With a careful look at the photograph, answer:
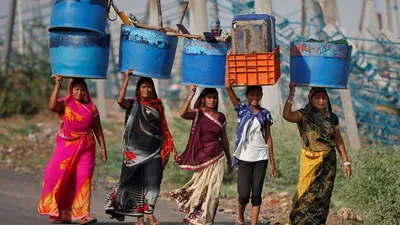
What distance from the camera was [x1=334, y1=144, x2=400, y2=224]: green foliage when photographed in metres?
8.68

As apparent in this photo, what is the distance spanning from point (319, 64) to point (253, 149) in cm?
108

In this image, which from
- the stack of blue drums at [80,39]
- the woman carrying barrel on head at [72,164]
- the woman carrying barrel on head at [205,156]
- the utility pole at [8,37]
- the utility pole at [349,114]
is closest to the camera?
the stack of blue drums at [80,39]

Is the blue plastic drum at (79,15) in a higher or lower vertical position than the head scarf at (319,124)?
higher

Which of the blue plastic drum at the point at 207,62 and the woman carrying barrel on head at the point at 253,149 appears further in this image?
the woman carrying barrel on head at the point at 253,149

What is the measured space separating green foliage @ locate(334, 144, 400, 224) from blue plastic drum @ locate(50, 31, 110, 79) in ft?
10.4

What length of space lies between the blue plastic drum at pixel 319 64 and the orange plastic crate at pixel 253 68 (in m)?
0.30

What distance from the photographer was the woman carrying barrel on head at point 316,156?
802cm

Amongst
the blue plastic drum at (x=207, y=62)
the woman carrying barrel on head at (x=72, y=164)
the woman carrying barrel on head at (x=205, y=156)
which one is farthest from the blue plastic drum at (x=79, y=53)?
the woman carrying barrel on head at (x=205, y=156)

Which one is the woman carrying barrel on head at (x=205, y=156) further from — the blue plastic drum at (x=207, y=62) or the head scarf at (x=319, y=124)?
the head scarf at (x=319, y=124)

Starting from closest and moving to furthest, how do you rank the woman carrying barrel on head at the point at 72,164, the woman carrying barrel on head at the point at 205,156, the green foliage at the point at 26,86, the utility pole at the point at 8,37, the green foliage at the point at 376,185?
the woman carrying barrel on head at the point at 205,156 < the woman carrying barrel on head at the point at 72,164 < the green foliage at the point at 376,185 < the green foliage at the point at 26,86 < the utility pole at the point at 8,37

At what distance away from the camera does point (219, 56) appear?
806 cm

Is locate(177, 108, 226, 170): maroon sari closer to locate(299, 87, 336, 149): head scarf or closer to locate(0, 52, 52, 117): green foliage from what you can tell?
locate(299, 87, 336, 149): head scarf

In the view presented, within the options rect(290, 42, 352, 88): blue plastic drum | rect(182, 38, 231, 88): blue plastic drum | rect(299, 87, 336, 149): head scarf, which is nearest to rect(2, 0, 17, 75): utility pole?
rect(182, 38, 231, 88): blue plastic drum

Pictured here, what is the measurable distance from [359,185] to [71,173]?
318 cm
